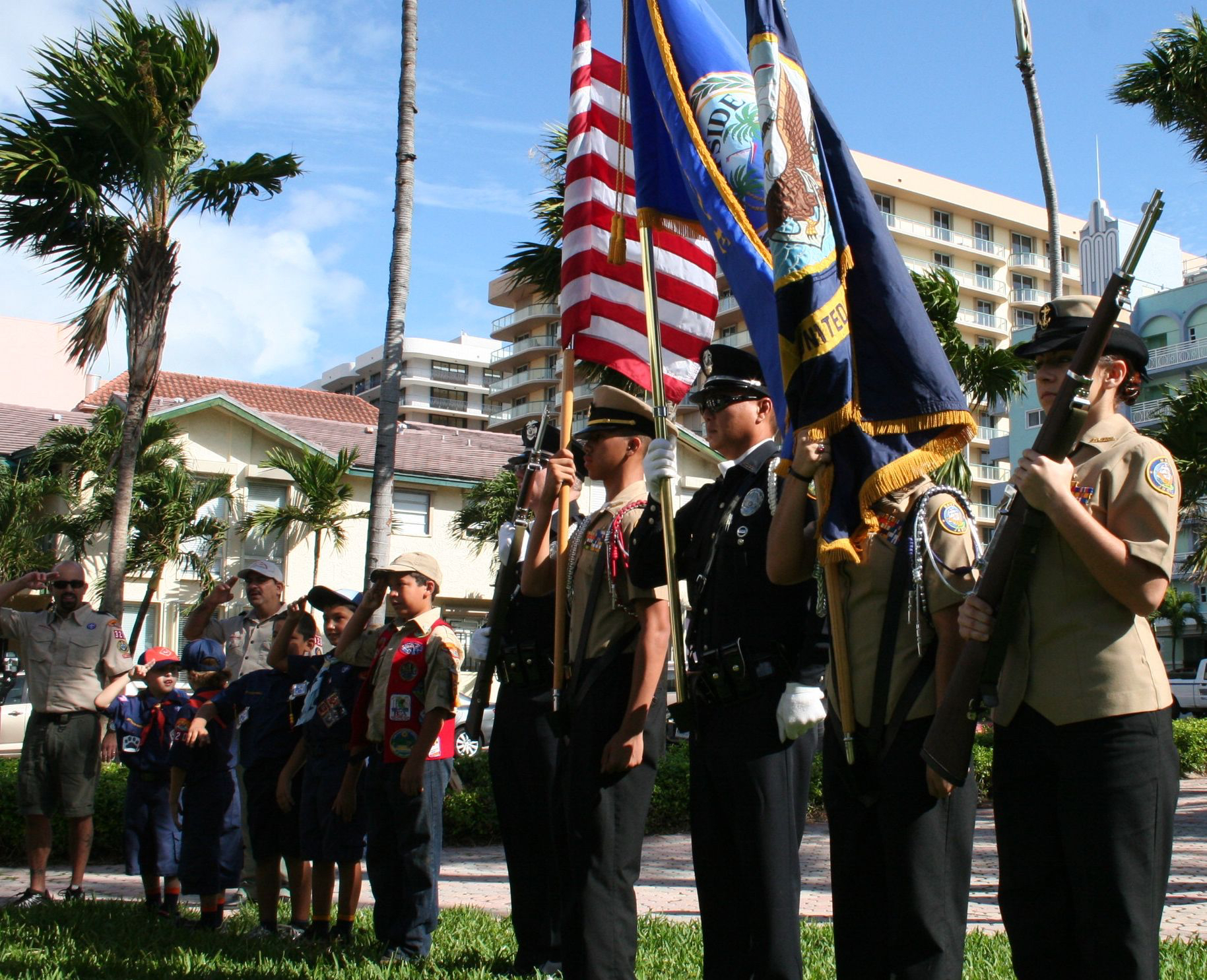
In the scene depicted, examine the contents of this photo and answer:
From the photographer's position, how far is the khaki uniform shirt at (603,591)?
4746 mm

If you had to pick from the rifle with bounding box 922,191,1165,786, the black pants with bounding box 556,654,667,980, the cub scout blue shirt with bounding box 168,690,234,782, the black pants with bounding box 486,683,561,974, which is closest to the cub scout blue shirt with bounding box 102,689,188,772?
the cub scout blue shirt with bounding box 168,690,234,782

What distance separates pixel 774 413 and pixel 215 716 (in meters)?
4.48

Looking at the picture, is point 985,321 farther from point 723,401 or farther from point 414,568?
point 723,401

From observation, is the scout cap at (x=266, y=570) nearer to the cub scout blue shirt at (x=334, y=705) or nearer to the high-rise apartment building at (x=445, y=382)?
the cub scout blue shirt at (x=334, y=705)

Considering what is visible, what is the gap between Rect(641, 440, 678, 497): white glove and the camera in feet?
14.9

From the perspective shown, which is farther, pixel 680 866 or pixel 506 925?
pixel 680 866

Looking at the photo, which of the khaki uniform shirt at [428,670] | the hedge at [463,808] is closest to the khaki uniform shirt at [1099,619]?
the khaki uniform shirt at [428,670]

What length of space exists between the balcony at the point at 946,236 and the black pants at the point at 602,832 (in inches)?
2590

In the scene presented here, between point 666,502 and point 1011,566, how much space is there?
1427mm

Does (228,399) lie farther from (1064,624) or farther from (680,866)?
(1064,624)

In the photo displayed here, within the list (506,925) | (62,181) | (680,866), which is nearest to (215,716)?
(506,925)

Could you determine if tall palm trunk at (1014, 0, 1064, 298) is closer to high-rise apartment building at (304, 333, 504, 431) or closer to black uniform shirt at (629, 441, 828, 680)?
black uniform shirt at (629, 441, 828, 680)

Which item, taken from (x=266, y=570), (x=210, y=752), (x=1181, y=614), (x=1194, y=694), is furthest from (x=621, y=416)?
(x=1181, y=614)

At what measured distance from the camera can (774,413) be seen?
4488 millimetres
